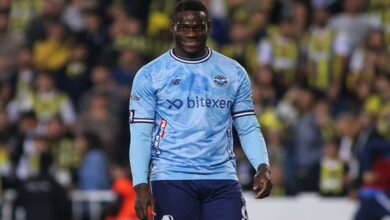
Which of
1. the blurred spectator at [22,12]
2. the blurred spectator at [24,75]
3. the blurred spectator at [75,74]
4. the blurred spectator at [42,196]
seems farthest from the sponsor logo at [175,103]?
the blurred spectator at [22,12]

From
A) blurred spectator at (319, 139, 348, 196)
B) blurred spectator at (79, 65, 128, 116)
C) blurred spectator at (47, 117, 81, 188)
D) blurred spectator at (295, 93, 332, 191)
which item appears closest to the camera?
blurred spectator at (319, 139, 348, 196)

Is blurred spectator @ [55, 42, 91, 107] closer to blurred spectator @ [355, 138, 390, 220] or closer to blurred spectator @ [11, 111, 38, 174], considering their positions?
blurred spectator @ [11, 111, 38, 174]

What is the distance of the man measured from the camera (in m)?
7.43

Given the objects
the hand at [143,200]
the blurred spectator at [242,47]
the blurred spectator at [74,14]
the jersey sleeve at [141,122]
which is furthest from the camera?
the blurred spectator at [74,14]

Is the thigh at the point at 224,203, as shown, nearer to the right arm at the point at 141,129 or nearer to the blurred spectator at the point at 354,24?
the right arm at the point at 141,129

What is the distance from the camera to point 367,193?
1339 centimetres

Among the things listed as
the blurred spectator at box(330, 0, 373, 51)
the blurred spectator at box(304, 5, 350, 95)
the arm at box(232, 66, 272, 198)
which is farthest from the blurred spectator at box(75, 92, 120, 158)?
the arm at box(232, 66, 272, 198)

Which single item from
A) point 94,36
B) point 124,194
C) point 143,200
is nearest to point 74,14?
point 94,36

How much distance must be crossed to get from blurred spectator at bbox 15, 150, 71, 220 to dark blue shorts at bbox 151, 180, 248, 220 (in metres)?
7.42

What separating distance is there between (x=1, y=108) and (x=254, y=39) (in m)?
3.61

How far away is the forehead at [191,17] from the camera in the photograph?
7508 millimetres

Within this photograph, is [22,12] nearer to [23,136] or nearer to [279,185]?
[23,136]

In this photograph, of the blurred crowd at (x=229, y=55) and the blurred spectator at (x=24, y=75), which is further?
the blurred spectator at (x=24, y=75)

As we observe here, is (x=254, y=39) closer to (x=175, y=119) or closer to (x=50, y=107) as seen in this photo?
(x=50, y=107)
